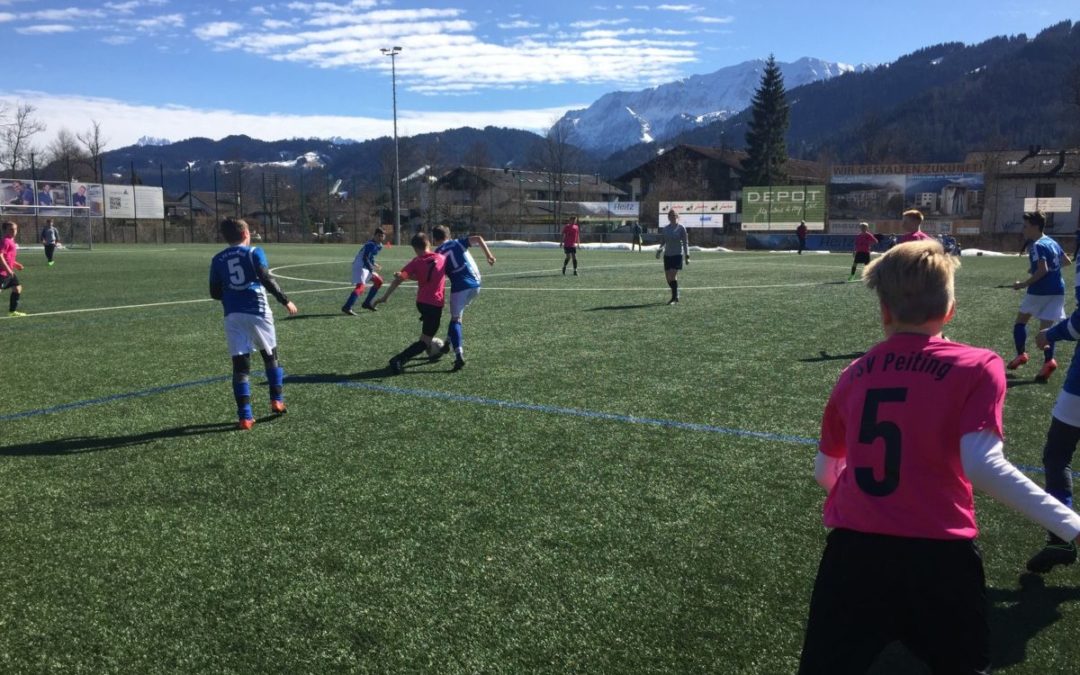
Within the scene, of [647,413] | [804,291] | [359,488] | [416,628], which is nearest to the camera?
[416,628]

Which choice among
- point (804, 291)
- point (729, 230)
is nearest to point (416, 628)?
point (804, 291)

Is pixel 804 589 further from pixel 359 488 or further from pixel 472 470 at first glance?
pixel 359 488

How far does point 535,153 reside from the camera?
112375 millimetres

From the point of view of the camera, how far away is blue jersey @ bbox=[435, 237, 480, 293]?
10.2 meters

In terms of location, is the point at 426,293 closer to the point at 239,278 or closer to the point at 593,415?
the point at 239,278

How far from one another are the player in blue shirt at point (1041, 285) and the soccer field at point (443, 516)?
308 millimetres

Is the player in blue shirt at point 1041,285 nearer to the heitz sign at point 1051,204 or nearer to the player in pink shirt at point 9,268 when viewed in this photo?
the player in pink shirt at point 9,268

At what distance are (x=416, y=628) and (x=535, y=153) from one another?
113 m

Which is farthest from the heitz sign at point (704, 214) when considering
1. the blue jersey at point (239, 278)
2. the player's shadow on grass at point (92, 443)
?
the player's shadow on grass at point (92, 443)

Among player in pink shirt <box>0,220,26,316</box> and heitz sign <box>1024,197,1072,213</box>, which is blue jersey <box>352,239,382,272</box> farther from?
heitz sign <box>1024,197,1072,213</box>

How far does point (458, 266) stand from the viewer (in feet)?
33.3

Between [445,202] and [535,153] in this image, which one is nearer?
[445,202]

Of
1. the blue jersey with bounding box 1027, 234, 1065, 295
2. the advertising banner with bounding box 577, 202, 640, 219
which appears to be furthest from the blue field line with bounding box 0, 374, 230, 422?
the advertising banner with bounding box 577, 202, 640, 219

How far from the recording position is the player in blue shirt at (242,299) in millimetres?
7062
